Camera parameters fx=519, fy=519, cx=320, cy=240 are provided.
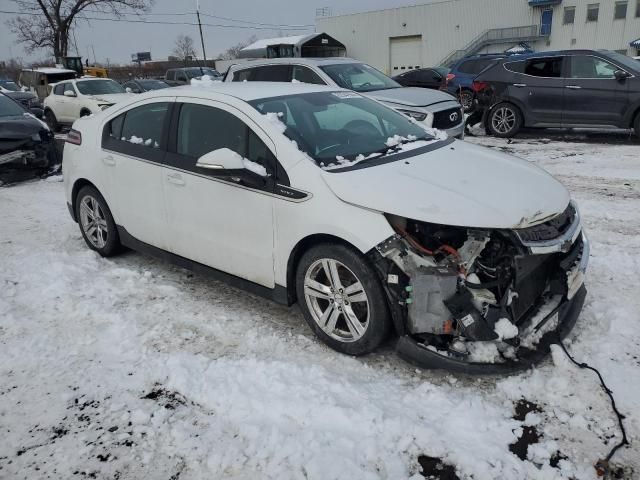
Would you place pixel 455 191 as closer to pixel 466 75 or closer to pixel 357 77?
pixel 357 77

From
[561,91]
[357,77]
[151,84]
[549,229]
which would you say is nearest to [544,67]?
[561,91]

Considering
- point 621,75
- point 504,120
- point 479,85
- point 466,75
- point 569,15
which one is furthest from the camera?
point 569,15

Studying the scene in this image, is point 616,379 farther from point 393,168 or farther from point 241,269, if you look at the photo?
point 241,269

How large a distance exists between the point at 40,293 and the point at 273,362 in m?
2.28

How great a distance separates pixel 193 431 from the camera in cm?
269

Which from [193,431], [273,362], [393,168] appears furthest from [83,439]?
[393,168]

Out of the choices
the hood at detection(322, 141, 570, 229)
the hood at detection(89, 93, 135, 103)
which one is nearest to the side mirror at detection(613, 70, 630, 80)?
the hood at detection(322, 141, 570, 229)

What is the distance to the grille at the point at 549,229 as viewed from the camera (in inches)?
115

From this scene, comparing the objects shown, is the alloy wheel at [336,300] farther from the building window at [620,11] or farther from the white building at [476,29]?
the building window at [620,11]

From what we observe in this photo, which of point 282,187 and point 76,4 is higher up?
point 76,4

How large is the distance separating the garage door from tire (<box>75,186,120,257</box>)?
50.3 meters

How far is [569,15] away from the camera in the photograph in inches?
1734

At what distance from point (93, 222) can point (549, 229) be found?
4.10 metres

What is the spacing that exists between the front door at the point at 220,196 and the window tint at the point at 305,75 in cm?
526
